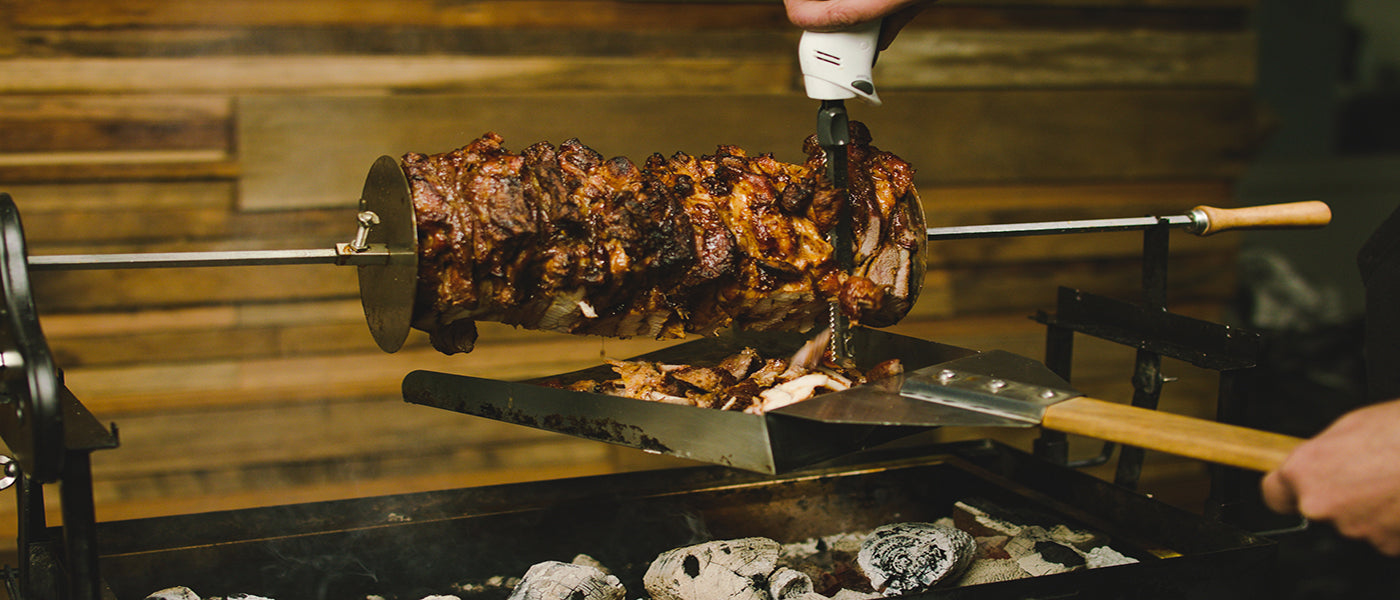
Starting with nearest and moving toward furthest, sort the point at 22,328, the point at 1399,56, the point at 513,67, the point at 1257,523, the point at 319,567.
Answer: the point at 22,328 < the point at 319,567 < the point at 1257,523 < the point at 513,67 < the point at 1399,56

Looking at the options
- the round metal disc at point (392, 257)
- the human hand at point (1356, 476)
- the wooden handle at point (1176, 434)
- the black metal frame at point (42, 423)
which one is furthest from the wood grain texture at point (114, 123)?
the human hand at point (1356, 476)

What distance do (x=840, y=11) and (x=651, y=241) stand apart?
0.51 meters

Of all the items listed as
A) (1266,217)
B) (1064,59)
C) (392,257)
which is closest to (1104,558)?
(1266,217)

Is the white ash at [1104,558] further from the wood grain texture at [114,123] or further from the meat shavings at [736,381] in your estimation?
the wood grain texture at [114,123]

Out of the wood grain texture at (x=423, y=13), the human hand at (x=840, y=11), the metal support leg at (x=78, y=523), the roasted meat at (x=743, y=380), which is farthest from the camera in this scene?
the wood grain texture at (x=423, y=13)

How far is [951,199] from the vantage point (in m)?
3.75

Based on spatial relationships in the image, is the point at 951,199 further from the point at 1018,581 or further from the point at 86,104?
the point at 86,104

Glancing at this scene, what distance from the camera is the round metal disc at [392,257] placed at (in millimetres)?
1651

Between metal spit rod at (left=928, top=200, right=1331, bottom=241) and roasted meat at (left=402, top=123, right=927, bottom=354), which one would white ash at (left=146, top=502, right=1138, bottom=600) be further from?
metal spit rod at (left=928, top=200, right=1331, bottom=241)

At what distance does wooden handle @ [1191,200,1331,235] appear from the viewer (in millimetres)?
2111

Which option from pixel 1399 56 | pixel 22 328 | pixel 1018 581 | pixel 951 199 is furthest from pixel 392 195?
pixel 1399 56

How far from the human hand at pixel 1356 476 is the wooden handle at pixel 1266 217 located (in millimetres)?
994

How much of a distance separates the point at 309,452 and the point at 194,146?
3.47 ft

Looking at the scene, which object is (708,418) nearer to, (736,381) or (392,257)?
(736,381)
